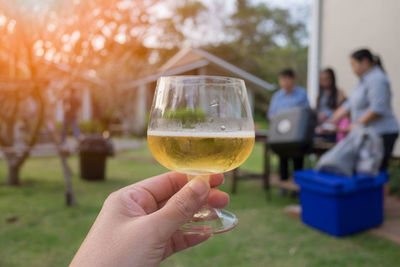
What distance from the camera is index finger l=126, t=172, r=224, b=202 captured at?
1185 mm

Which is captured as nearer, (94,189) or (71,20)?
(71,20)

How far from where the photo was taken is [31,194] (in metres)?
4.49

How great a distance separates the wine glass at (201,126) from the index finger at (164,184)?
0.18 meters

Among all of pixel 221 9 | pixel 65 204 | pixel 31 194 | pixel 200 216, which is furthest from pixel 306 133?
pixel 221 9

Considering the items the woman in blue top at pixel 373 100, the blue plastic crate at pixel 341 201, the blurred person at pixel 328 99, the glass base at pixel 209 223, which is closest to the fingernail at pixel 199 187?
the glass base at pixel 209 223

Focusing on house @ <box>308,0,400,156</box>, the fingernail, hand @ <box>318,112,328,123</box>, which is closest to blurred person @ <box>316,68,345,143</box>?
hand @ <box>318,112,328,123</box>

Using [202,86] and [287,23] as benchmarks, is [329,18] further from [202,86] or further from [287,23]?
[287,23]

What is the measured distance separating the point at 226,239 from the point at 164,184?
1860 mm

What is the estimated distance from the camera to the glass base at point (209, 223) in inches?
40.0

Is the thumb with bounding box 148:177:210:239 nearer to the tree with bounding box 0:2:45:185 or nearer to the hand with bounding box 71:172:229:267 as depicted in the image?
the hand with bounding box 71:172:229:267

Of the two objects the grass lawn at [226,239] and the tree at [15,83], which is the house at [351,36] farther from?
the tree at [15,83]

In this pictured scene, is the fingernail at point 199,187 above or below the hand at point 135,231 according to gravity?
above

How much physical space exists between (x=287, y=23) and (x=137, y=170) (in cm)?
1992

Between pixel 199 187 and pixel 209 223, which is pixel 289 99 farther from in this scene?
pixel 199 187
